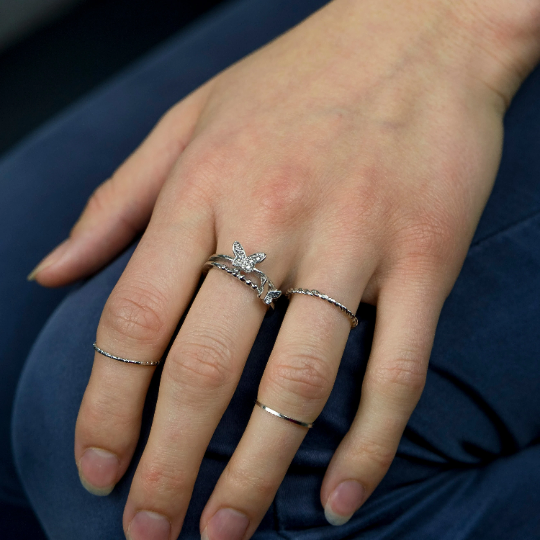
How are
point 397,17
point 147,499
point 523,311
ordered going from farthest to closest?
point 397,17 < point 523,311 < point 147,499

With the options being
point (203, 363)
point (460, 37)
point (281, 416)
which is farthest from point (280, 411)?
point (460, 37)

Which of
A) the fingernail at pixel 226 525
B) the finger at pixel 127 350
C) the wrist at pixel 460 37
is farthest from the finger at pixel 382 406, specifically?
the wrist at pixel 460 37

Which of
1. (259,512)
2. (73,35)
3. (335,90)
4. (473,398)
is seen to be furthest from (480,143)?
(73,35)

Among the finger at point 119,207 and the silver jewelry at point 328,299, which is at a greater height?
the silver jewelry at point 328,299

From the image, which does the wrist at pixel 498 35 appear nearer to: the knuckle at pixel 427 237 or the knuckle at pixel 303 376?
the knuckle at pixel 427 237

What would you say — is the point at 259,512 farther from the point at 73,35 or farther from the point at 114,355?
the point at 73,35
